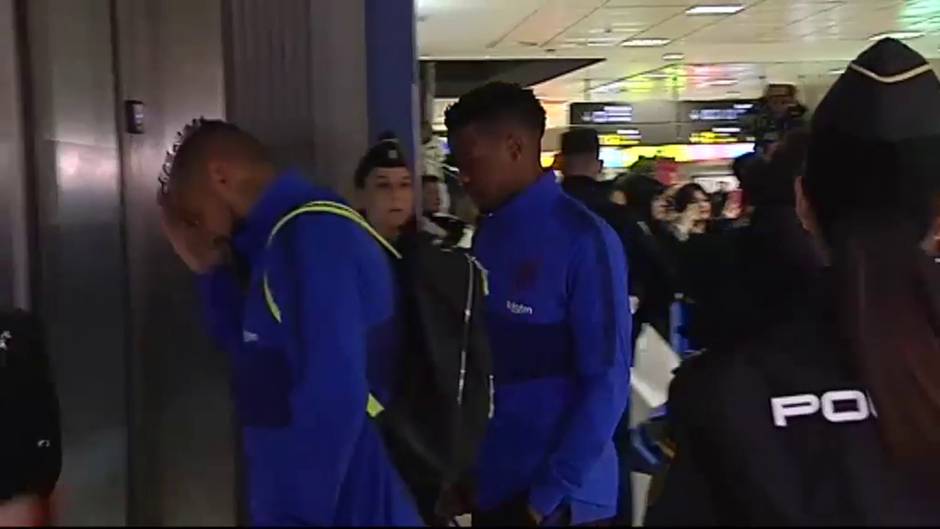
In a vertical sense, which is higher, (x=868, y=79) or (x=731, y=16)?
(x=731, y=16)

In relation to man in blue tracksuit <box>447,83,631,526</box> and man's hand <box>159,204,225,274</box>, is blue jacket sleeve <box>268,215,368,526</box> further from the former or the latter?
man in blue tracksuit <box>447,83,631,526</box>

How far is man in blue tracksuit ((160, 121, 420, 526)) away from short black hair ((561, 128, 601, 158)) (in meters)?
2.32

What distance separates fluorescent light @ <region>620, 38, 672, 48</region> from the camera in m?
12.8

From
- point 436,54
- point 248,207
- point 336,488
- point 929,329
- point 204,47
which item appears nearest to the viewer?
point 929,329

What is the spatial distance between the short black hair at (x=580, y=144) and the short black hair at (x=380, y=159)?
1096 millimetres

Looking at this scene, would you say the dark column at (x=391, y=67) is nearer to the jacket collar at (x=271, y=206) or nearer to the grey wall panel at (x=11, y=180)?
the grey wall panel at (x=11, y=180)

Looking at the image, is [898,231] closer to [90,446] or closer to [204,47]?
[204,47]

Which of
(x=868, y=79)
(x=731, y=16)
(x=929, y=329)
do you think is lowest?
(x=929, y=329)

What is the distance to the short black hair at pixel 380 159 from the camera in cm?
309

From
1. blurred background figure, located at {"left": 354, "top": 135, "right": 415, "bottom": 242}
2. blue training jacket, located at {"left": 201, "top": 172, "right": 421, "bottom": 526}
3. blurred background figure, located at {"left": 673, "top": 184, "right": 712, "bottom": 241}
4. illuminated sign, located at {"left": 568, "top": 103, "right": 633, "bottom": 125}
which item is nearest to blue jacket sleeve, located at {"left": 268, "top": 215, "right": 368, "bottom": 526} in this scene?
blue training jacket, located at {"left": 201, "top": 172, "right": 421, "bottom": 526}

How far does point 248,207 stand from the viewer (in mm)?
1850

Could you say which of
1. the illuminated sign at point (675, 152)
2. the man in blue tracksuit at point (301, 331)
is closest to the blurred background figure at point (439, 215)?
the man in blue tracksuit at point (301, 331)

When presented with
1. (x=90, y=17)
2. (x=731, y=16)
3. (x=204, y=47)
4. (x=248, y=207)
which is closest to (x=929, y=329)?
(x=248, y=207)

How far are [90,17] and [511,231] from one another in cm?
157
